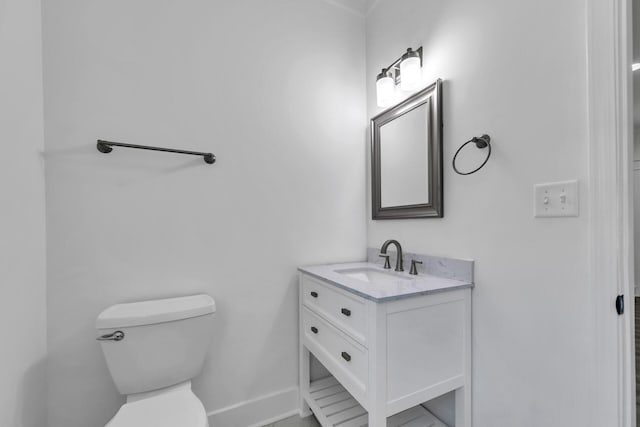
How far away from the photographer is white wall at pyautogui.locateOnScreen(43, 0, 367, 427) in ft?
3.80

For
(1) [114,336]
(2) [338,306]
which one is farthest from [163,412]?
(2) [338,306]

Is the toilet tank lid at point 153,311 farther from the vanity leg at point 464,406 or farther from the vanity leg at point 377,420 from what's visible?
the vanity leg at point 464,406

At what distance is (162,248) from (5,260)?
0.51m

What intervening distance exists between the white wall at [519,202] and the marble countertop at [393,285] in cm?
15

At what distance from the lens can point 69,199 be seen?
3.78 feet

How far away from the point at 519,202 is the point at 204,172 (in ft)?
4.59

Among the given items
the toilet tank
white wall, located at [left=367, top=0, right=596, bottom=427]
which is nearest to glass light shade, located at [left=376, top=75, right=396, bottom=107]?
white wall, located at [left=367, top=0, right=596, bottom=427]

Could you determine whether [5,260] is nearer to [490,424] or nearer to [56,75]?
[56,75]

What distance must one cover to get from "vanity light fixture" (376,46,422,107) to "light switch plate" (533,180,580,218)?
79 cm

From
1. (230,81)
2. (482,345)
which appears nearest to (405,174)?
(482,345)

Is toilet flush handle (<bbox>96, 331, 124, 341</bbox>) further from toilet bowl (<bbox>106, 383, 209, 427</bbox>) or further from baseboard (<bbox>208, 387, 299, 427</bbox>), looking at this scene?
baseboard (<bbox>208, 387, 299, 427</bbox>)

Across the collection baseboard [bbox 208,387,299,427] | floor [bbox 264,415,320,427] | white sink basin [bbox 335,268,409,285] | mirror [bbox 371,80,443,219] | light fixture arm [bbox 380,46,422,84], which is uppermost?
light fixture arm [bbox 380,46,422,84]

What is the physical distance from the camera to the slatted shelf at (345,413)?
128 cm

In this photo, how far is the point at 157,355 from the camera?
1.11m
